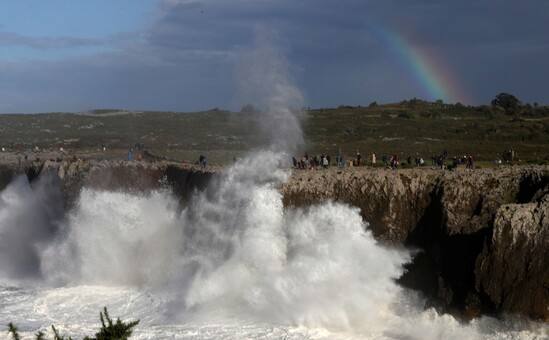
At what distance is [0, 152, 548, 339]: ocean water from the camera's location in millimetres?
20562

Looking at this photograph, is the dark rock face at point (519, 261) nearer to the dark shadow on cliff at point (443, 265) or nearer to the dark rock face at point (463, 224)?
the dark rock face at point (463, 224)

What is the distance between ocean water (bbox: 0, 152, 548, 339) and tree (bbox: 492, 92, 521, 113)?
54.1 meters

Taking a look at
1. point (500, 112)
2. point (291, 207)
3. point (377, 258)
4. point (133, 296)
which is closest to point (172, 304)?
point (133, 296)

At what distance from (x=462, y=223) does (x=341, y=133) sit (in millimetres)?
38553

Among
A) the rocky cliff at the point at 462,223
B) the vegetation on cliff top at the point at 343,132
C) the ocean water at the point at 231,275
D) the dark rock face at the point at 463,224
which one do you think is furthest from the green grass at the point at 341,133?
the dark rock face at the point at 463,224

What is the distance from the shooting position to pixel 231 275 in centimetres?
2347

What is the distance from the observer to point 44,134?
242ft

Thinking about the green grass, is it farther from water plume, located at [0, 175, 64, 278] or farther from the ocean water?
water plume, located at [0, 175, 64, 278]

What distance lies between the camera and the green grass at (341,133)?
42.4 m

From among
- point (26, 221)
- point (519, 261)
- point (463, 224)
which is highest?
point (463, 224)

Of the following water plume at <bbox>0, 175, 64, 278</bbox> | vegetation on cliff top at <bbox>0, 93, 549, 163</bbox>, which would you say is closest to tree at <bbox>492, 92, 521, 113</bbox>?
Answer: vegetation on cliff top at <bbox>0, 93, 549, 163</bbox>

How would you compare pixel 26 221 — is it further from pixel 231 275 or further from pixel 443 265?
pixel 443 265

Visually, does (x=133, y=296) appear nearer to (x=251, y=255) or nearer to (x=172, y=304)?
(x=172, y=304)

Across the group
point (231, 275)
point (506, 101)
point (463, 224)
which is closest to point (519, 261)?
point (463, 224)
